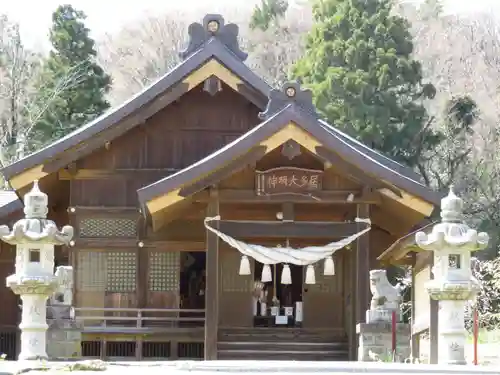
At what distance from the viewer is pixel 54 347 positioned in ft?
59.2

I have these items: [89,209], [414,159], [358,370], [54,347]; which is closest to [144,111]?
[89,209]

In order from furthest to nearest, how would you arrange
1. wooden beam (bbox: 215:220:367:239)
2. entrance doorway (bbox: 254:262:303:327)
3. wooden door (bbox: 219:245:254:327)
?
entrance doorway (bbox: 254:262:303:327), wooden door (bbox: 219:245:254:327), wooden beam (bbox: 215:220:367:239)

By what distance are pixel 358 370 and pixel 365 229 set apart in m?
5.31

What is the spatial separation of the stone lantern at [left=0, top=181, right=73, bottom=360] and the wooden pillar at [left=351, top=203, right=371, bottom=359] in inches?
228

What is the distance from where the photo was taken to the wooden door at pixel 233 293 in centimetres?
2030

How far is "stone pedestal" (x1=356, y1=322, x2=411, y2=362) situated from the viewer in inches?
675

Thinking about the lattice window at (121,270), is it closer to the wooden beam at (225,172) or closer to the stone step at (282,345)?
the stone step at (282,345)

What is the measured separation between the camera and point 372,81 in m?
35.7

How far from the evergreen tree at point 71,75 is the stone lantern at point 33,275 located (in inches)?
898

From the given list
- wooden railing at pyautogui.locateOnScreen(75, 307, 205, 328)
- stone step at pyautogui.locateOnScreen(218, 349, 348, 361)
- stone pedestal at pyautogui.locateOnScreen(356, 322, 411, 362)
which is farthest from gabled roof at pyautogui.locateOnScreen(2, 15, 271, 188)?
stone pedestal at pyautogui.locateOnScreen(356, 322, 411, 362)

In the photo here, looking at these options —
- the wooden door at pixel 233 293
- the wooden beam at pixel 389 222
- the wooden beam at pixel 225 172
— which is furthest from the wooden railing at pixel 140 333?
the wooden beam at pixel 389 222

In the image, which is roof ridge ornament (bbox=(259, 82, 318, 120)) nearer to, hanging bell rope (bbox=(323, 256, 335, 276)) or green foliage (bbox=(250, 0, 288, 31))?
hanging bell rope (bbox=(323, 256, 335, 276))

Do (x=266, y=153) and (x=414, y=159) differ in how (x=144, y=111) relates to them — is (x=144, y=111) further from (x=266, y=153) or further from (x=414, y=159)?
(x=414, y=159)

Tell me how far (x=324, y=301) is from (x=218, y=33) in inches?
251
